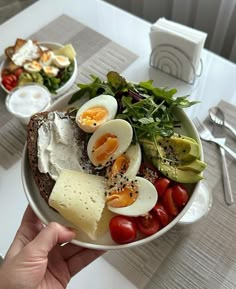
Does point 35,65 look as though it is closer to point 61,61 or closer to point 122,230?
point 61,61

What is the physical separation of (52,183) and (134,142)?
0.80ft

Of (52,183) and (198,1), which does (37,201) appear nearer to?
(52,183)

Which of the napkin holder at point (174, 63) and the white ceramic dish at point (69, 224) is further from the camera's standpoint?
the napkin holder at point (174, 63)

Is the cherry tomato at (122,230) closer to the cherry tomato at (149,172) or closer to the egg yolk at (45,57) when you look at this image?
the cherry tomato at (149,172)

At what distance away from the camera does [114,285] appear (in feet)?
3.14

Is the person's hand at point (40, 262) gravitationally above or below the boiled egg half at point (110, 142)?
below

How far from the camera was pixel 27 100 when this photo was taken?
126cm

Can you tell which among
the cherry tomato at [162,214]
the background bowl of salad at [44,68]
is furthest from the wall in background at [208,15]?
the cherry tomato at [162,214]

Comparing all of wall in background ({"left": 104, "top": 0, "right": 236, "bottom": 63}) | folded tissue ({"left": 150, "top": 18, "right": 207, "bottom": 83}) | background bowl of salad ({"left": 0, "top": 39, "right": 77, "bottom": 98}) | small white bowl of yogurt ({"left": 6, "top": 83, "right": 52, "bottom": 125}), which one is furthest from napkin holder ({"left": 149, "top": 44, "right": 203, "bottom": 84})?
wall in background ({"left": 104, "top": 0, "right": 236, "bottom": 63})

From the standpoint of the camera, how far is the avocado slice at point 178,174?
890mm

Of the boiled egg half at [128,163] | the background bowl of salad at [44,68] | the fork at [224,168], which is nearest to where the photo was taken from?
the boiled egg half at [128,163]

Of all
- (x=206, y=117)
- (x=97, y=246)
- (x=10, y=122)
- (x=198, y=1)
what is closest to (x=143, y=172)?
(x=97, y=246)

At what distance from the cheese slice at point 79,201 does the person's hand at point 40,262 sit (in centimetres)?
4

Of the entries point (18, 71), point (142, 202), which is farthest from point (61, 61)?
point (142, 202)
